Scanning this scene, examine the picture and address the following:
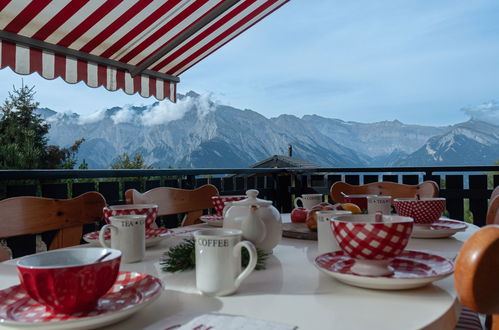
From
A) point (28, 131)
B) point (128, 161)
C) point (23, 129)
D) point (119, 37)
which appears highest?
point (23, 129)

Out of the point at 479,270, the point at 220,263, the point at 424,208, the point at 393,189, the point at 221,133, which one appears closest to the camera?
the point at 479,270

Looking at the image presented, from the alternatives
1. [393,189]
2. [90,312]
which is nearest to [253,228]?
[90,312]

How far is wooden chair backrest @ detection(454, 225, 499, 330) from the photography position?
13.1 inches

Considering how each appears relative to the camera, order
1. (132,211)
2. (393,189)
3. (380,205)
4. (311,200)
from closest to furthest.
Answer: (132,211), (380,205), (311,200), (393,189)

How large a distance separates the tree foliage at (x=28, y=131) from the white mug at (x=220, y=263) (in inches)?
763

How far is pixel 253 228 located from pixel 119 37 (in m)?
2.85

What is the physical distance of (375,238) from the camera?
77 cm

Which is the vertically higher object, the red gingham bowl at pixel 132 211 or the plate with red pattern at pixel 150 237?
the red gingham bowl at pixel 132 211

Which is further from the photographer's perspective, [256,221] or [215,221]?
[215,221]

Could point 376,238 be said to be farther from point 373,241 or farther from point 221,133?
point 221,133

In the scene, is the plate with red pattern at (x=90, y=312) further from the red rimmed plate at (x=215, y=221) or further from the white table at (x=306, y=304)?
the red rimmed plate at (x=215, y=221)

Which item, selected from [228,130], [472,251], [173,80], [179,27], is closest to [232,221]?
[472,251]

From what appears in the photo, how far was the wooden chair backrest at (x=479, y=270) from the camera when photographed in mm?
333

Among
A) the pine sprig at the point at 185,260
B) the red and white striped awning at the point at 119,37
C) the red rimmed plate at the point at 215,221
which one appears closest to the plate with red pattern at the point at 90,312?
the pine sprig at the point at 185,260
